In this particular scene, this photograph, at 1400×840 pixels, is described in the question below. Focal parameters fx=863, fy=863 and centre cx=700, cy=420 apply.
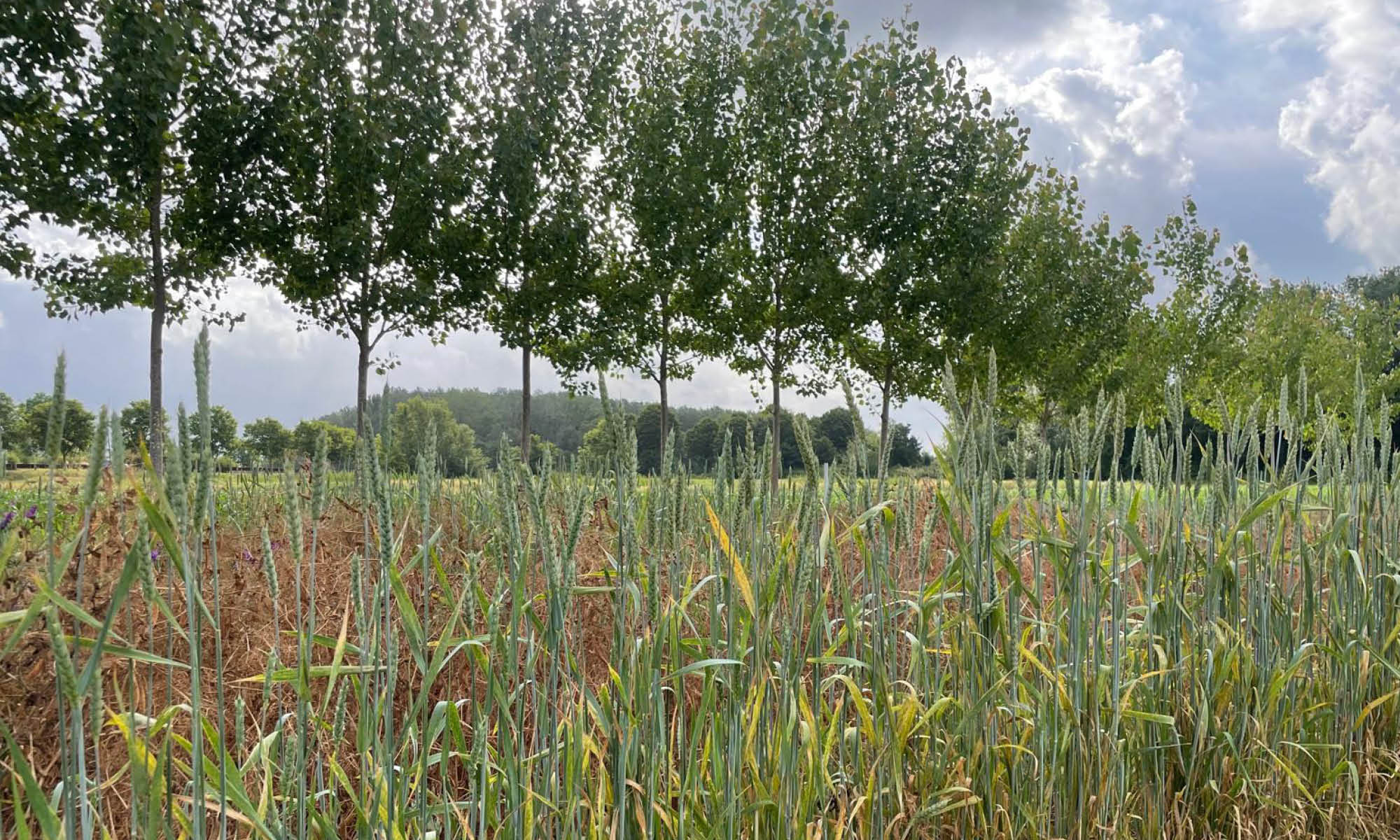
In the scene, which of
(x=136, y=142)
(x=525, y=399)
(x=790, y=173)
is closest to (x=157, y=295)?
(x=136, y=142)

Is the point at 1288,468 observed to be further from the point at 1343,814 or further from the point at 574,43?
the point at 574,43

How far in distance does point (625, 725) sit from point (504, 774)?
204mm

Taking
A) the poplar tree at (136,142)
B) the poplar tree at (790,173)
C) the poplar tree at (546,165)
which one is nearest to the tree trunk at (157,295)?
the poplar tree at (136,142)

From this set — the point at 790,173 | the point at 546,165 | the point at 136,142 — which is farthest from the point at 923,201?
the point at 136,142

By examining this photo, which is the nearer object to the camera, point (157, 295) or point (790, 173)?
point (157, 295)

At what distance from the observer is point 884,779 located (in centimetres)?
166

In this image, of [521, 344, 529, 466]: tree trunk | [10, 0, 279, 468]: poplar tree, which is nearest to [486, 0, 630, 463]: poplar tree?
[521, 344, 529, 466]: tree trunk

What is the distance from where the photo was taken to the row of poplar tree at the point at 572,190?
8656mm

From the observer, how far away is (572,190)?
11672 millimetres

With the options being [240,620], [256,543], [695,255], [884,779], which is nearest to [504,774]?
[884,779]

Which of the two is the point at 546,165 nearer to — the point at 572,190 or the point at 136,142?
the point at 572,190

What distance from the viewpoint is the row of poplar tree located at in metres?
8.66

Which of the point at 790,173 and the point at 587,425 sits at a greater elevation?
the point at 790,173

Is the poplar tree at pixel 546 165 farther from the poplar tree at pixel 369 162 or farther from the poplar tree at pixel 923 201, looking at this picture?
the poplar tree at pixel 923 201
